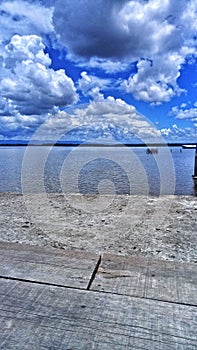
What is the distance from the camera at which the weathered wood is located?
1.01m

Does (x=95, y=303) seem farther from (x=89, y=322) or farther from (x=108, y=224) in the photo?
(x=108, y=224)

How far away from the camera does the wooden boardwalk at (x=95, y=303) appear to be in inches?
40.6

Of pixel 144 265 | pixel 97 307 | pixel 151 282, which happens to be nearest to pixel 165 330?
pixel 97 307

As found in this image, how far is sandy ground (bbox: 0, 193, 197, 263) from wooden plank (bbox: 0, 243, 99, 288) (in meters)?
0.84

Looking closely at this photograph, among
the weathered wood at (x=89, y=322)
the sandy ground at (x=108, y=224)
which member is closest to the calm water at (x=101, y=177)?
the sandy ground at (x=108, y=224)

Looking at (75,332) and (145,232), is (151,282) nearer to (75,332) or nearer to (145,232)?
(75,332)

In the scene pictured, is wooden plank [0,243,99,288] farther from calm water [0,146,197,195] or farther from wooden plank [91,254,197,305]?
calm water [0,146,197,195]

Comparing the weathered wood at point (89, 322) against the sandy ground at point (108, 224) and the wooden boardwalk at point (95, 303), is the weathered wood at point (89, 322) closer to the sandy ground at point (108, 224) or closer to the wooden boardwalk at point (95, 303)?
the wooden boardwalk at point (95, 303)

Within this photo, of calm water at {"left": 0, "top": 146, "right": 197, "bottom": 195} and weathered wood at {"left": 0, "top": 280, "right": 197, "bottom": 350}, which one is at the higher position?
weathered wood at {"left": 0, "top": 280, "right": 197, "bottom": 350}

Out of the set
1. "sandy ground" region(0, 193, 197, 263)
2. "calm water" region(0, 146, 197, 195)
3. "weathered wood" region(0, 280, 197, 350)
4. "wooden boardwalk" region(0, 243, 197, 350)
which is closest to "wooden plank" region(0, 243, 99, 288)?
"wooden boardwalk" region(0, 243, 197, 350)

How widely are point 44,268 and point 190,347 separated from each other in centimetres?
92

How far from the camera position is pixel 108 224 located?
3559 mm

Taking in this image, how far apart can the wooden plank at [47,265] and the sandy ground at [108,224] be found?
0.84 metres

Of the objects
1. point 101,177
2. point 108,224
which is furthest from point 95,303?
point 101,177
